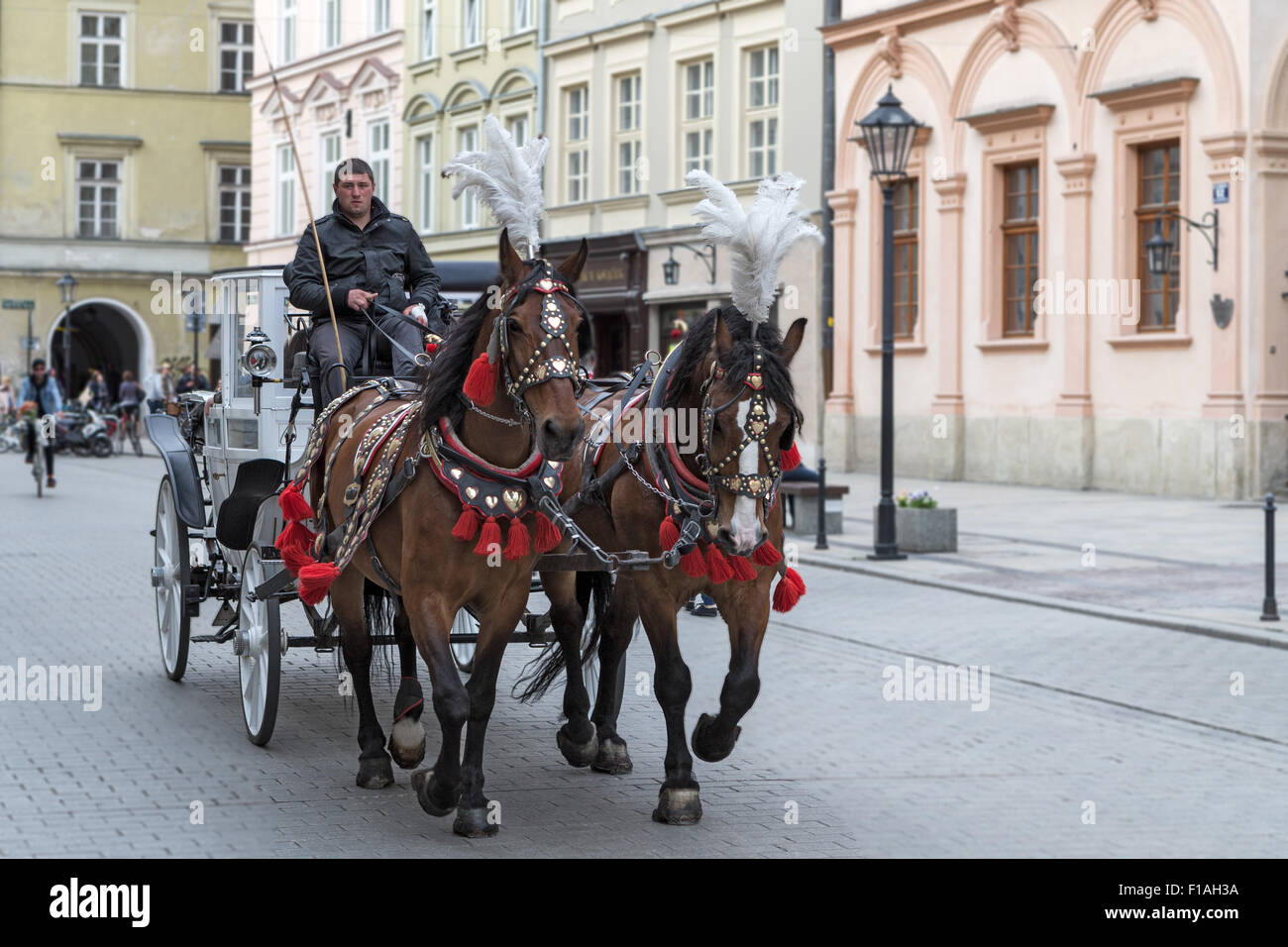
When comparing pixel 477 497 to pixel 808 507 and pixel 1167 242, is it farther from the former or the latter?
pixel 1167 242

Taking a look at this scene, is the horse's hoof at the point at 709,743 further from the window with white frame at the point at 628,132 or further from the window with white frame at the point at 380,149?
the window with white frame at the point at 380,149

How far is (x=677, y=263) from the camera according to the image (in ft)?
105

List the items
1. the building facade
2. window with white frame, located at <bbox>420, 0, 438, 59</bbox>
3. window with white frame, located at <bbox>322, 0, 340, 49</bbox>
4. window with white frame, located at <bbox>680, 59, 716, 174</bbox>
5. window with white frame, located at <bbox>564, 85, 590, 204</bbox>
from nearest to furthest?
the building facade < window with white frame, located at <bbox>680, 59, 716, 174</bbox> < window with white frame, located at <bbox>564, 85, 590, 204</bbox> < window with white frame, located at <bbox>420, 0, 438, 59</bbox> < window with white frame, located at <bbox>322, 0, 340, 49</bbox>

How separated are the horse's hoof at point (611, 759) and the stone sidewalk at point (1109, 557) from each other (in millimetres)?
5187

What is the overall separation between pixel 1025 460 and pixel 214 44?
117 ft

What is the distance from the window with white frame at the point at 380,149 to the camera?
142 feet

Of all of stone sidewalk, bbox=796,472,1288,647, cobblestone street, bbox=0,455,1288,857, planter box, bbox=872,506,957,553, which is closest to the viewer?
cobblestone street, bbox=0,455,1288,857

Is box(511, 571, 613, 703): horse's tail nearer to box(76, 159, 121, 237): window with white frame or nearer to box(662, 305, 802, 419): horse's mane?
box(662, 305, 802, 419): horse's mane

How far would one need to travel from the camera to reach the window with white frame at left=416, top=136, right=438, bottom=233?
41469 millimetres

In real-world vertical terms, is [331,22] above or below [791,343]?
above

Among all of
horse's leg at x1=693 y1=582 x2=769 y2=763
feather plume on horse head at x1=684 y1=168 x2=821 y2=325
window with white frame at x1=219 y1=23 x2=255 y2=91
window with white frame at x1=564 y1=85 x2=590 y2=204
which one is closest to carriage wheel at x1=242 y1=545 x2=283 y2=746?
horse's leg at x1=693 y1=582 x2=769 y2=763

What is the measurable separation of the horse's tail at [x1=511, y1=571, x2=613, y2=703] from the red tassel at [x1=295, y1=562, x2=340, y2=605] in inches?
48.4

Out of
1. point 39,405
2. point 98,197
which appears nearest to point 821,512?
point 39,405

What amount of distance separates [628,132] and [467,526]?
29.3 metres
